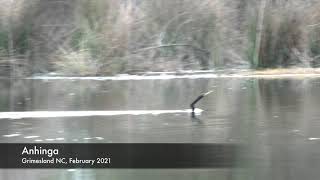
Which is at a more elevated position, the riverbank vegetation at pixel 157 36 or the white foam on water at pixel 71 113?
the riverbank vegetation at pixel 157 36

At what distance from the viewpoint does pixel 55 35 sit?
32.7 metres

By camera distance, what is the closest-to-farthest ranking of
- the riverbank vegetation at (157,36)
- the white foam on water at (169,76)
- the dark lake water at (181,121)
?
the dark lake water at (181,121)
the white foam on water at (169,76)
the riverbank vegetation at (157,36)

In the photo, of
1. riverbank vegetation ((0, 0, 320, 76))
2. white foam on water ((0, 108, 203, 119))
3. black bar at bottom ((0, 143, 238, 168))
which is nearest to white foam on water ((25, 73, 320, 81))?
riverbank vegetation ((0, 0, 320, 76))

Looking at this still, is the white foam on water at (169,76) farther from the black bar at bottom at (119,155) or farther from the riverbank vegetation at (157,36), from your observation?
the black bar at bottom at (119,155)

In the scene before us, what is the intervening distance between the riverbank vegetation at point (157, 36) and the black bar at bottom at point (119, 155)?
60.8 ft

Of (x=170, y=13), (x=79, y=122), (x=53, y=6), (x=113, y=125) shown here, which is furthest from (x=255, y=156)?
(x=53, y=6)

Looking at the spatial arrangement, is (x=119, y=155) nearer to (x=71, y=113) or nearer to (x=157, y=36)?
(x=71, y=113)

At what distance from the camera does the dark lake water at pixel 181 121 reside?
370 inches

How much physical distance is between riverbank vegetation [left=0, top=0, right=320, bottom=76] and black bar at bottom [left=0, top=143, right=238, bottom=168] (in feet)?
60.8

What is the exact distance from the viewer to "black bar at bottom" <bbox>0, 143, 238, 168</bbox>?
9.66 metres

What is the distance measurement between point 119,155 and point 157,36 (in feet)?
72.0

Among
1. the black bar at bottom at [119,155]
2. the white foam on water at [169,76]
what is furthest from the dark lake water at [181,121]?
the white foam on water at [169,76]

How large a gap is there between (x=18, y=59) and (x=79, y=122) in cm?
1603

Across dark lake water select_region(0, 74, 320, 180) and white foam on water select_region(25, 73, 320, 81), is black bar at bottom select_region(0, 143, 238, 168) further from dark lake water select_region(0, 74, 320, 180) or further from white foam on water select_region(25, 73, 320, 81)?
white foam on water select_region(25, 73, 320, 81)
